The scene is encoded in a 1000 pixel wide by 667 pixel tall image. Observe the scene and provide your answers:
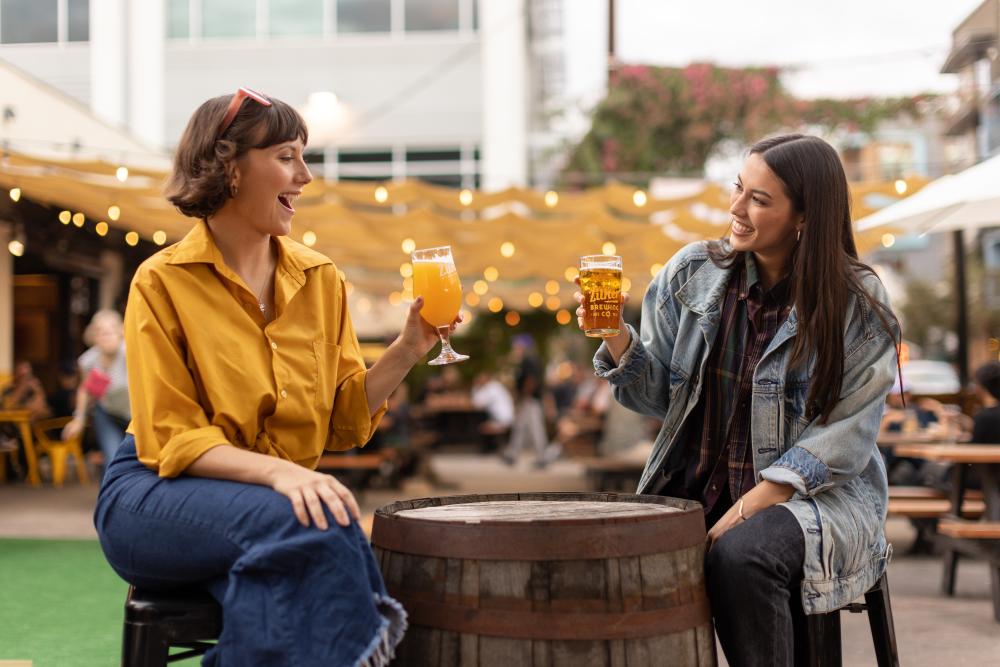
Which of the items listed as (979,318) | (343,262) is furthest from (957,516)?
(979,318)

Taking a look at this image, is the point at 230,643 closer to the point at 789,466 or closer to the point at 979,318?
the point at 789,466

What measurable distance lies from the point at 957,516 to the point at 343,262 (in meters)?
8.07

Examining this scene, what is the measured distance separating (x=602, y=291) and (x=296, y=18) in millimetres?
17224

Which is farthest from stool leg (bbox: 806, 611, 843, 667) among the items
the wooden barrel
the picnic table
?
the picnic table

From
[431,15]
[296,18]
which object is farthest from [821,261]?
[296,18]

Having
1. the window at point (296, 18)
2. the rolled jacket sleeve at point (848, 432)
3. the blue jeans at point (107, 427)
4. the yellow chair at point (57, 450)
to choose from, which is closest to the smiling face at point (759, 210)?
the rolled jacket sleeve at point (848, 432)

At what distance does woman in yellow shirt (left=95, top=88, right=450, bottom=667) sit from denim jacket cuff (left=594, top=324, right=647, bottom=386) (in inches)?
19.5

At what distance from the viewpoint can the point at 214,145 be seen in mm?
2209

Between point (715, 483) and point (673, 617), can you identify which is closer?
point (673, 617)

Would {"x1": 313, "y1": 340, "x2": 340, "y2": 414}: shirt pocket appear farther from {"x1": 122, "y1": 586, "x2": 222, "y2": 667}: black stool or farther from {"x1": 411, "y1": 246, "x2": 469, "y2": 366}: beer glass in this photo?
{"x1": 122, "y1": 586, "x2": 222, "y2": 667}: black stool

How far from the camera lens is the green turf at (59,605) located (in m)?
4.03

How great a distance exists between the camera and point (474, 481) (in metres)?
11.6

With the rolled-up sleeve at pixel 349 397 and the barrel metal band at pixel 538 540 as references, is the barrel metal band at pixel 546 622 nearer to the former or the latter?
the barrel metal band at pixel 538 540

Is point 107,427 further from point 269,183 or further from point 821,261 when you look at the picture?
point 821,261
